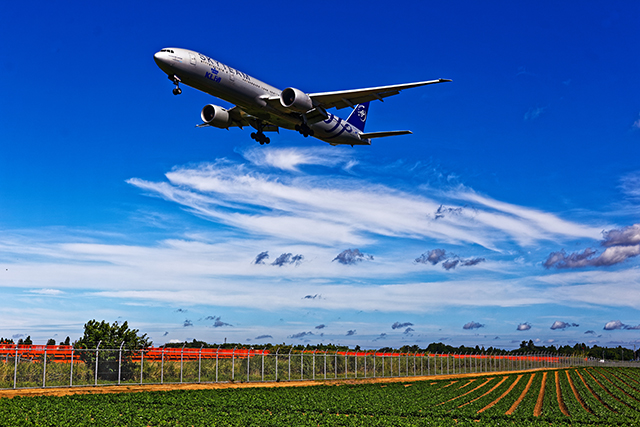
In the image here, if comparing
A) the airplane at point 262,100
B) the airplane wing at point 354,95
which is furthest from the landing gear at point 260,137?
the airplane wing at point 354,95

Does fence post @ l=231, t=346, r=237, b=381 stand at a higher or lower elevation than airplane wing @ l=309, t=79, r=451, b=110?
lower

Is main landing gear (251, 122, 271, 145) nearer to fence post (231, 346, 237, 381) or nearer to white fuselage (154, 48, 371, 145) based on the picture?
white fuselage (154, 48, 371, 145)

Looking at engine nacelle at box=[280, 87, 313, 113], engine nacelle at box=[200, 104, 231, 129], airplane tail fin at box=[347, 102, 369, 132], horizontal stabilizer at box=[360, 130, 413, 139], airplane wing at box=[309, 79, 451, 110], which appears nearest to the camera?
engine nacelle at box=[280, 87, 313, 113]

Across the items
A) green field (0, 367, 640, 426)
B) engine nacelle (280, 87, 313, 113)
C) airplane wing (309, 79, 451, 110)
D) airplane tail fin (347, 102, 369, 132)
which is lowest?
green field (0, 367, 640, 426)

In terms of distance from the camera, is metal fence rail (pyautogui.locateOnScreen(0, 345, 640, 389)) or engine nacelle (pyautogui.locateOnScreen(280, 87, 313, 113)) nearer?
engine nacelle (pyautogui.locateOnScreen(280, 87, 313, 113))

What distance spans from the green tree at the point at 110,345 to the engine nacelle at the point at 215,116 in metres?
14.6

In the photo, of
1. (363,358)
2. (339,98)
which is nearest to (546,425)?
(339,98)

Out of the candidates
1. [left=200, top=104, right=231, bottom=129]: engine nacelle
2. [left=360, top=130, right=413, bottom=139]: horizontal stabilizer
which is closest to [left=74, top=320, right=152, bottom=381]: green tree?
[left=200, top=104, right=231, bottom=129]: engine nacelle

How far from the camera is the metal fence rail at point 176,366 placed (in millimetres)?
33969

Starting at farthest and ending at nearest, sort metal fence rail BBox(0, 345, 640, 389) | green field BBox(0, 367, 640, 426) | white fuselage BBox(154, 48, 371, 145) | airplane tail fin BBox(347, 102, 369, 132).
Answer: airplane tail fin BBox(347, 102, 369, 132) → metal fence rail BBox(0, 345, 640, 389) → white fuselage BBox(154, 48, 371, 145) → green field BBox(0, 367, 640, 426)

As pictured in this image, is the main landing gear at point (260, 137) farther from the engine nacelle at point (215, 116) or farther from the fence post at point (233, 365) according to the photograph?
the fence post at point (233, 365)

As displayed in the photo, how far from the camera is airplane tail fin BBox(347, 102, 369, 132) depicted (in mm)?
50362

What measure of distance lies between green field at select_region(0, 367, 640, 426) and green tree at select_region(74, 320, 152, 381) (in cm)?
505

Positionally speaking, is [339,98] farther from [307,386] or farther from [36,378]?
[36,378]
